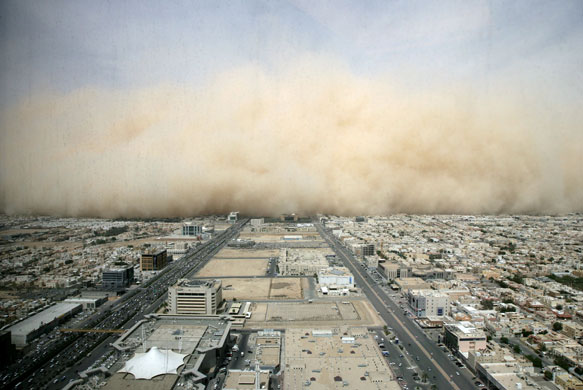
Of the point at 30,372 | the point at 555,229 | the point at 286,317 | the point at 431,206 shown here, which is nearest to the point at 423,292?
the point at 286,317

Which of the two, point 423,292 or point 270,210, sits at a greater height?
point 270,210

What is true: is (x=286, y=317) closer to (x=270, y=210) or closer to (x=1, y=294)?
(x=1, y=294)

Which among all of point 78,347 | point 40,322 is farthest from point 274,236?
point 78,347

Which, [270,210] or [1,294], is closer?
[1,294]

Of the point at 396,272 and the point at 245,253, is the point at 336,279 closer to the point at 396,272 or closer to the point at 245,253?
the point at 396,272

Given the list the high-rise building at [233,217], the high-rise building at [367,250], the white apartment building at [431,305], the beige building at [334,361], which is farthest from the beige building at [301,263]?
the high-rise building at [233,217]

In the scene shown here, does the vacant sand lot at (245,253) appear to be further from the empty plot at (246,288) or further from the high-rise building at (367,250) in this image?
the high-rise building at (367,250)

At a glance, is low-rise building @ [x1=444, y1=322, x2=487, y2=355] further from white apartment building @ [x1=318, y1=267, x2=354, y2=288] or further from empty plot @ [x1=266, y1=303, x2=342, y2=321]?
A: white apartment building @ [x1=318, y1=267, x2=354, y2=288]
